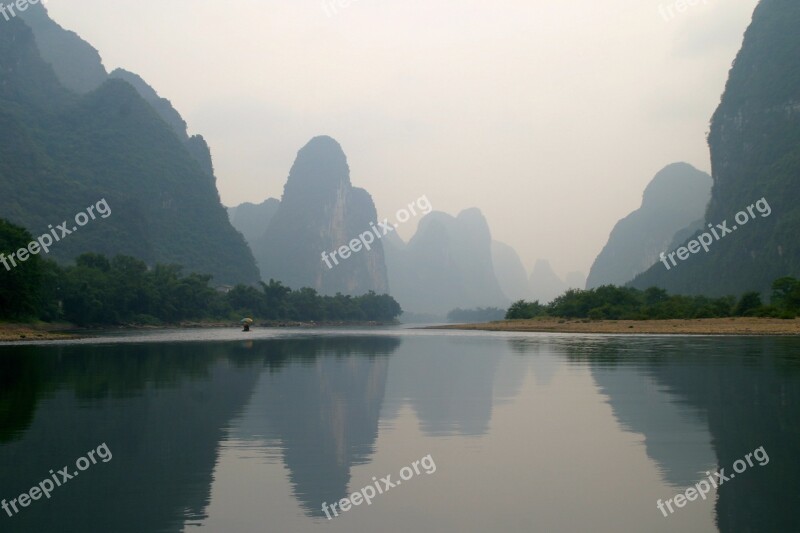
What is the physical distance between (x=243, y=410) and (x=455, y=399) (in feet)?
17.1

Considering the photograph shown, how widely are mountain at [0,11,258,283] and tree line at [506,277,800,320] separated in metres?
93.8

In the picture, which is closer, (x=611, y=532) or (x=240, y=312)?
(x=611, y=532)

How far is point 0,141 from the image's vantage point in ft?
489

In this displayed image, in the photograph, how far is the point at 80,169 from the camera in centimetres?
17712

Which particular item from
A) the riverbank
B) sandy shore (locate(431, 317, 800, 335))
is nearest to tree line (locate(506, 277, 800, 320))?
sandy shore (locate(431, 317, 800, 335))

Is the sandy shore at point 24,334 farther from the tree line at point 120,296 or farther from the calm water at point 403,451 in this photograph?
the calm water at point 403,451

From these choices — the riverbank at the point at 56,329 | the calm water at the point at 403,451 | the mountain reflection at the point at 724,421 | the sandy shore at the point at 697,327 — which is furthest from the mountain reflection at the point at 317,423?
the sandy shore at the point at 697,327

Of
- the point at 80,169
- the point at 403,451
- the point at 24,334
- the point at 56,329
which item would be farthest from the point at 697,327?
the point at 80,169

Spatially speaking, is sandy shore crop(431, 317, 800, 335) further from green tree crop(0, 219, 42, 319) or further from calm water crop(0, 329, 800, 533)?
green tree crop(0, 219, 42, 319)

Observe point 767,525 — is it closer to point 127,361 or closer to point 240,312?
point 127,361

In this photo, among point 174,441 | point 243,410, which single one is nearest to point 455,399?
point 243,410

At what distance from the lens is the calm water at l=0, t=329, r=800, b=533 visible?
25.8ft

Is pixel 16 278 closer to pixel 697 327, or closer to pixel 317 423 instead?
pixel 317 423

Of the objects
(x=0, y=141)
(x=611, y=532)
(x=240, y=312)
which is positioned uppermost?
(x=0, y=141)
